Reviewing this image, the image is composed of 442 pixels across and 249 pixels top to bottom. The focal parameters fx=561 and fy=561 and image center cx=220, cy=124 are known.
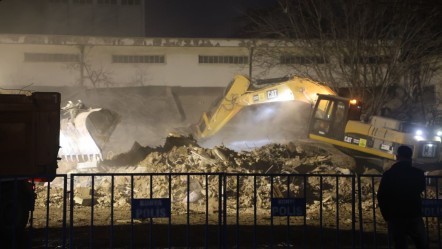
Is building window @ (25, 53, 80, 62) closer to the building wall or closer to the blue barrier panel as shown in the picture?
the building wall

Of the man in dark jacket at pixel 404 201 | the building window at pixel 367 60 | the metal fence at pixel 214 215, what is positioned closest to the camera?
the man in dark jacket at pixel 404 201

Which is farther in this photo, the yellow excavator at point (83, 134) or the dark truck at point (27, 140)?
the yellow excavator at point (83, 134)

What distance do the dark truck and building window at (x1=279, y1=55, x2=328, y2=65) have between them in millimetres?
17869

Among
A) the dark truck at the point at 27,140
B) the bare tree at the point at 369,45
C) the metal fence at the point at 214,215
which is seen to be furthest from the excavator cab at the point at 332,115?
the dark truck at the point at 27,140

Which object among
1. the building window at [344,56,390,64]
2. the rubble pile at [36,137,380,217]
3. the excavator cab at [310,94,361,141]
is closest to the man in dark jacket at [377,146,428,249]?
the rubble pile at [36,137,380,217]

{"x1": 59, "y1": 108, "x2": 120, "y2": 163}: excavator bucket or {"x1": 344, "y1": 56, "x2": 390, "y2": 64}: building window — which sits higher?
{"x1": 344, "y1": 56, "x2": 390, "y2": 64}: building window

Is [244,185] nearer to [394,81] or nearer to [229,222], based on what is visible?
[229,222]

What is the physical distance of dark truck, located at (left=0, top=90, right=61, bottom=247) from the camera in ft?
29.7

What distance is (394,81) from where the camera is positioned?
80.0ft

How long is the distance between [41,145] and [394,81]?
60.7 feet

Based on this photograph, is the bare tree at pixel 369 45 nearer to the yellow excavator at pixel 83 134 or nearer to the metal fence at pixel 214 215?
the metal fence at pixel 214 215

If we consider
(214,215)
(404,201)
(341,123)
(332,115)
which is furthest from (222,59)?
(404,201)

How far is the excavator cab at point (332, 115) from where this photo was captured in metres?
→ 17.1

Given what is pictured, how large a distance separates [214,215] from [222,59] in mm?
15531
